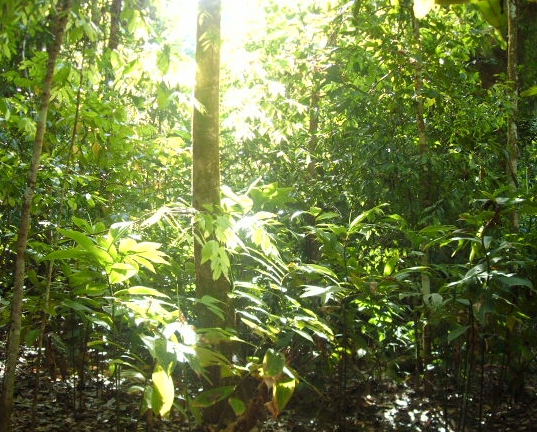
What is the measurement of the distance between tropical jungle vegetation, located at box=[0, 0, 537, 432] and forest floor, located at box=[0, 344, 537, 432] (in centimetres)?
2

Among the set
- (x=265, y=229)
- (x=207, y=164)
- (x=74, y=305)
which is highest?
(x=207, y=164)

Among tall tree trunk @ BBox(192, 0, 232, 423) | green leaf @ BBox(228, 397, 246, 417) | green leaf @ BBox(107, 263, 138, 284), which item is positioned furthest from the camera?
tall tree trunk @ BBox(192, 0, 232, 423)

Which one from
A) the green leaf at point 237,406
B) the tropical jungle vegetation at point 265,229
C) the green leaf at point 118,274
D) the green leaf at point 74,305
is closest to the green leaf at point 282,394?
the tropical jungle vegetation at point 265,229

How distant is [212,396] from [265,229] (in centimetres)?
116

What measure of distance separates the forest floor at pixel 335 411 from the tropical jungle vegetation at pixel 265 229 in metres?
0.02

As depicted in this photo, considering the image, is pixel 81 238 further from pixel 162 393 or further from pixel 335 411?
pixel 335 411

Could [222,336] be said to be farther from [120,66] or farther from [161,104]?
[120,66]

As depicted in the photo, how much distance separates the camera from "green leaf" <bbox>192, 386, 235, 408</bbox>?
2824 millimetres

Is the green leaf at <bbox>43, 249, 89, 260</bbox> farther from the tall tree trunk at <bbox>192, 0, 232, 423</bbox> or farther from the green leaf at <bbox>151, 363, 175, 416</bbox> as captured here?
the tall tree trunk at <bbox>192, 0, 232, 423</bbox>

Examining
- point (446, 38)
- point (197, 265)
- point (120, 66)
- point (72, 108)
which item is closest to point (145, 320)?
point (197, 265)

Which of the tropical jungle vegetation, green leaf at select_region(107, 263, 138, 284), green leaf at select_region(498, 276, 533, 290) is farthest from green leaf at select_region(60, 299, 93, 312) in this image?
green leaf at select_region(498, 276, 533, 290)

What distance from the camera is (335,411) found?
3717mm

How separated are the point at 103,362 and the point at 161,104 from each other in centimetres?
299

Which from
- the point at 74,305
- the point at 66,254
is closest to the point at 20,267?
the point at 66,254
